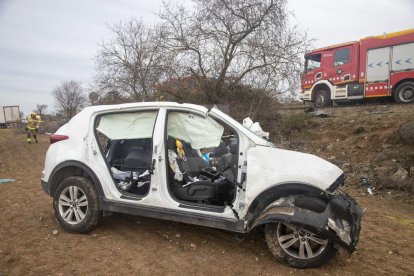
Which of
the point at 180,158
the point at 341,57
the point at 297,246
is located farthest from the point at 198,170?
the point at 341,57

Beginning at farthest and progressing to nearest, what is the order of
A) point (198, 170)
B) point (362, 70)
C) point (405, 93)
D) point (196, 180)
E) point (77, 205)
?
point (362, 70) → point (405, 93) → point (198, 170) → point (77, 205) → point (196, 180)

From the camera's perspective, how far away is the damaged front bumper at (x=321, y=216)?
347cm

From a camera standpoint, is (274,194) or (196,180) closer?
(274,194)

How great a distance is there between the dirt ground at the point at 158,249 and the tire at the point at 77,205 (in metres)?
0.15

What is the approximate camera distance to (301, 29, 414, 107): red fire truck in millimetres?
13359

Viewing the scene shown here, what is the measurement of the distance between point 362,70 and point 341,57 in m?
1.15

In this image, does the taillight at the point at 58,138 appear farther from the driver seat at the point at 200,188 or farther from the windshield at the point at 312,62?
the windshield at the point at 312,62

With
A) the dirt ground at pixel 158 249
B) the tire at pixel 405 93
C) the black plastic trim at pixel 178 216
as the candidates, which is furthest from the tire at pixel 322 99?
the black plastic trim at pixel 178 216

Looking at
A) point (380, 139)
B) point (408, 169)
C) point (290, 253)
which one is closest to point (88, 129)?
point (290, 253)

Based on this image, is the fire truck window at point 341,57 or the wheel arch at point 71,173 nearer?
the wheel arch at point 71,173

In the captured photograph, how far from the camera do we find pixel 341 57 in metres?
15.1

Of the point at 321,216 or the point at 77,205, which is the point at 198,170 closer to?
the point at 77,205

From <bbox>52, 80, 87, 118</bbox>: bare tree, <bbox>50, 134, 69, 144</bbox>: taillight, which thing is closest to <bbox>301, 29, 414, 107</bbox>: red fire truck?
<bbox>50, 134, 69, 144</bbox>: taillight

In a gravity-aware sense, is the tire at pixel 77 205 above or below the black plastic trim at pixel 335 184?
below
